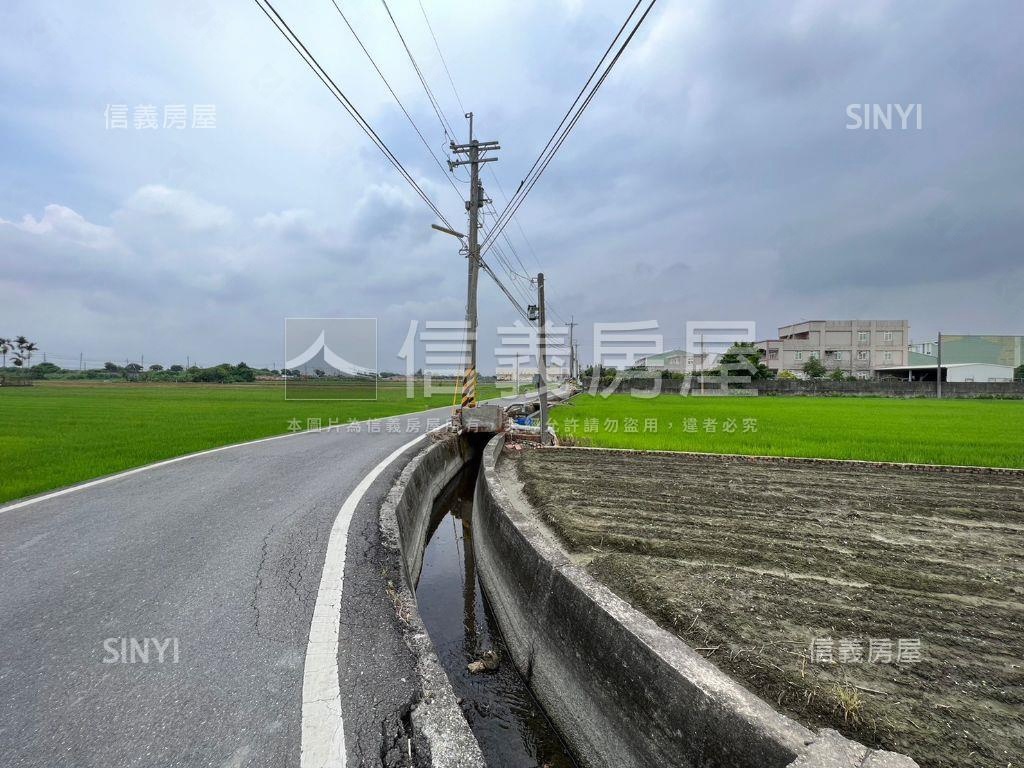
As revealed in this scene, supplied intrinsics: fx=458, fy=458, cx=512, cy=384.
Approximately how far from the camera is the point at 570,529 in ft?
14.9

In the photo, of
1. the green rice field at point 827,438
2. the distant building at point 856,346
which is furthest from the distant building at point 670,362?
the green rice field at point 827,438

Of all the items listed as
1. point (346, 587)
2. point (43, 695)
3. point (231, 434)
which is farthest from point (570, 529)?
point (231, 434)

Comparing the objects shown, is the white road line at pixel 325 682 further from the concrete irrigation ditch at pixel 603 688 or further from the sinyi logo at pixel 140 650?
the sinyi logo at pixel 140 650

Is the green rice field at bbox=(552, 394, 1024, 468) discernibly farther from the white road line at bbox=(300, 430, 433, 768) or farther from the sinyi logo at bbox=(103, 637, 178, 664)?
the sinyi logo at bbox=(103, 637, 178, 664)

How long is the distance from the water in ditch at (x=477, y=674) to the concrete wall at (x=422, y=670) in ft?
1.35

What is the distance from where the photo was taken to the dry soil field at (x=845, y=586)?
209 cm

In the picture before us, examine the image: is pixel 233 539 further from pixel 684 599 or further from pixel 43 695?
pixel 684 599

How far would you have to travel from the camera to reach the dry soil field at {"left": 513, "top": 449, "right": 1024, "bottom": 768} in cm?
209

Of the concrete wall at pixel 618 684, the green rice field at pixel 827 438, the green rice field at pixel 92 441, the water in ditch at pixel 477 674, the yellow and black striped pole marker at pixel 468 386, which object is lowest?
the water in ditch at pixel 477 674

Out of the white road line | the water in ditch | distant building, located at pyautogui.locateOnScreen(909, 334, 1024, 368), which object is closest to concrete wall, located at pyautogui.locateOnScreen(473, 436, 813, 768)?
the water in ditch

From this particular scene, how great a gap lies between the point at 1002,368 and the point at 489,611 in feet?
249

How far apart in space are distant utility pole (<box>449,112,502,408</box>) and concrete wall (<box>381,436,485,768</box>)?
20.6ft

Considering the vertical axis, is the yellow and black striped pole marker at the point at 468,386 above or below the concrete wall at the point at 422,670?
above

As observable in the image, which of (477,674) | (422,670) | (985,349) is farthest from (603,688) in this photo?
(985,349)
